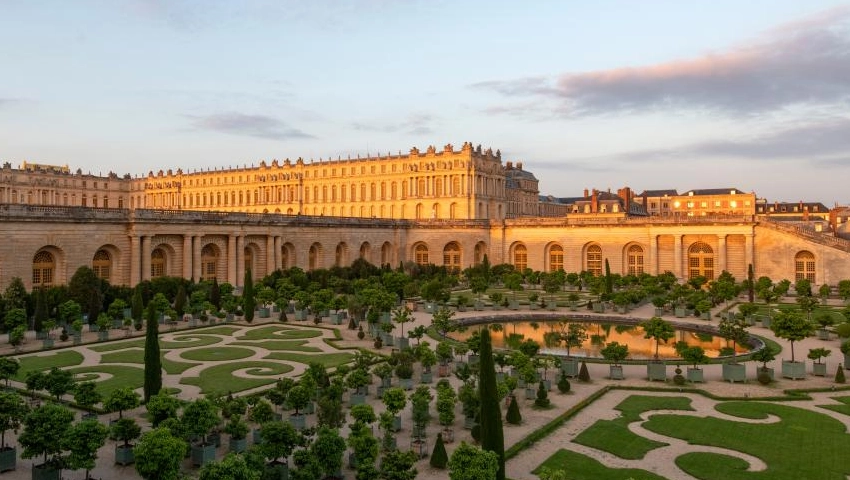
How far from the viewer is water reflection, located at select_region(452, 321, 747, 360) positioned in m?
33.8

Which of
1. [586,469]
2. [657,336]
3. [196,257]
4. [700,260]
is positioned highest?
[196,257]

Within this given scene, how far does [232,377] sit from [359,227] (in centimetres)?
4604

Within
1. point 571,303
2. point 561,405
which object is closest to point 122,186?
point 571,303

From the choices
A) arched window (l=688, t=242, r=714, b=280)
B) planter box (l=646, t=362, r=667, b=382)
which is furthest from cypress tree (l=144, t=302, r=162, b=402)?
arched window (l=688, t=242, r=714, b=280)

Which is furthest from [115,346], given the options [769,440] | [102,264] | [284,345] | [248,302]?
[769,440]

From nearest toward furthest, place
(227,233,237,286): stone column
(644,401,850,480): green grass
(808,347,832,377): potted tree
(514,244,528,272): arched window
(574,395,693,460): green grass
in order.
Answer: (644,401,850,480): green grass < (574,395,693,460): green grass < (808,347,832,377): potted tree < (227,233,237,286): stone column < (514,244,528,272): arched window

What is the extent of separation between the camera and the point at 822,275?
2311 inches

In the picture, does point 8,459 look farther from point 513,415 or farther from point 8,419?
point 513,415

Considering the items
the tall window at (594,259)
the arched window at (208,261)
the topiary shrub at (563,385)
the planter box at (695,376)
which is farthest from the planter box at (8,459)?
the tall window at (594,259)

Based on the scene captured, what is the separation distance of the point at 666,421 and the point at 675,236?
49.9 m

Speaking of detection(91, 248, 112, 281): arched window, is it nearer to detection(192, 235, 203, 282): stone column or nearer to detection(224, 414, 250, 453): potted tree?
detection(192, 235, 203, 282): stone column

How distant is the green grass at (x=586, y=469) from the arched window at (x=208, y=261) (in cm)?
4307

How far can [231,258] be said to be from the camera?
2218 inches

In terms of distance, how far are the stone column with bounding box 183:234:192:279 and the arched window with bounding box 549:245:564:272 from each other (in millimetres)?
40638
